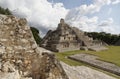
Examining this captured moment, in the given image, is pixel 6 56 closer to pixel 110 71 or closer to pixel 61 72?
pixel 61 72

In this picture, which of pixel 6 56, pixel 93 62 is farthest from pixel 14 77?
pixel 93 62

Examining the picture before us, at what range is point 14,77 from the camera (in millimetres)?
5926

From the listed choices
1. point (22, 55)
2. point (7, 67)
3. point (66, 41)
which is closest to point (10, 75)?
point (7, 67)

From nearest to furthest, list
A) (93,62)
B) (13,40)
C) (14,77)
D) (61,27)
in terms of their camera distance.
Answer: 1. (14,77)
2. (13,40)
3. (93,62)
4. (61,27)

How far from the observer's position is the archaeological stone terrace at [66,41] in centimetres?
4488

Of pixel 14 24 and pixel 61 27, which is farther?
pixel 61 27

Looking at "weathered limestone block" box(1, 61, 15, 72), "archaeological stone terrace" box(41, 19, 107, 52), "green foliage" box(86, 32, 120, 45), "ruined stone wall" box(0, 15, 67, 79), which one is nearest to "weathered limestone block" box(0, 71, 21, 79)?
"ruined stone wall" box(0, 15, 67, 79)

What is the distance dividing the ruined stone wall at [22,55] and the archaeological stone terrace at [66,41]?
3534 cm

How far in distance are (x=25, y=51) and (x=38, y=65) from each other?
69 centimetres

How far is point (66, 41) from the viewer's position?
46.7m

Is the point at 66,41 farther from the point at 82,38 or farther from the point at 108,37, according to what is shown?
the point at 108,37

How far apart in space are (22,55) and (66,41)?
40.2 m


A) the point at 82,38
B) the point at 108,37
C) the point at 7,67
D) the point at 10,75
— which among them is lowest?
the point at 10,75

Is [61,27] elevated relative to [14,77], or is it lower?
elevated
